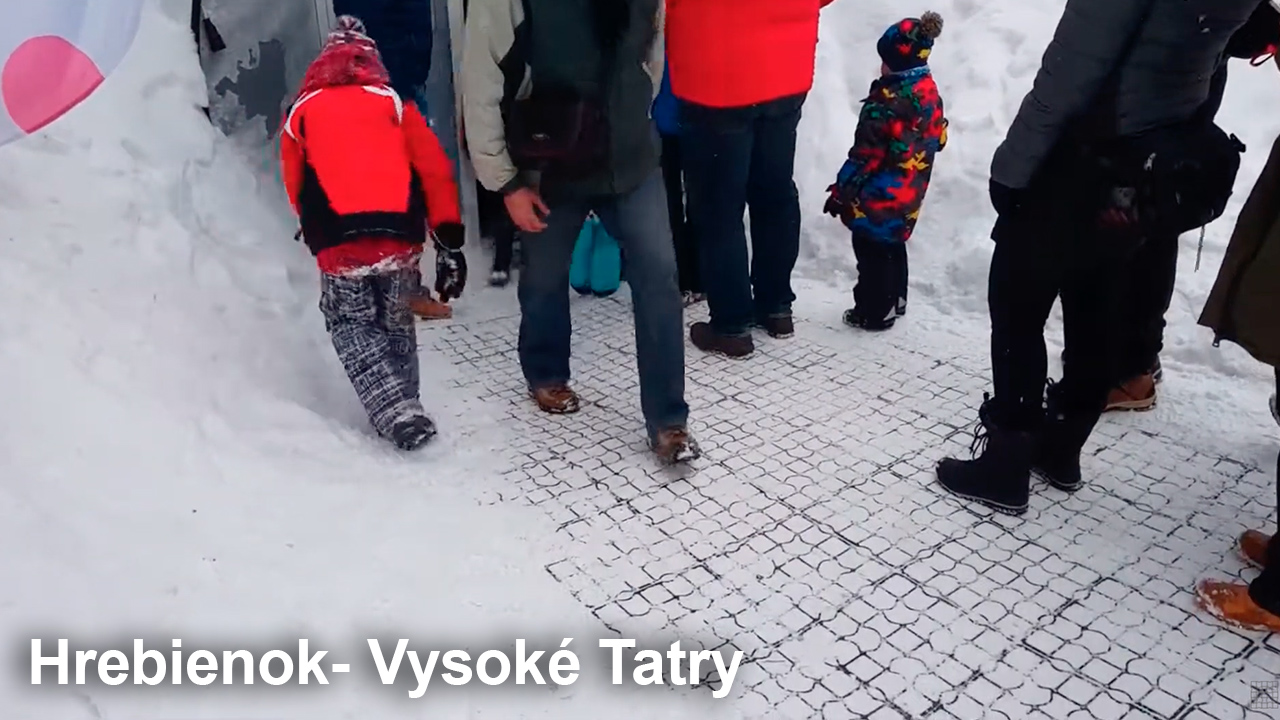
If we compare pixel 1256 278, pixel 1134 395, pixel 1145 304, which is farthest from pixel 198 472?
pixel 1134 395

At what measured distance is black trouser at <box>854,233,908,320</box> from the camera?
152 inches

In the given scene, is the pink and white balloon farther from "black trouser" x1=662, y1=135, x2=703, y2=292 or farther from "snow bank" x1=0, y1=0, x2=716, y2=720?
"black trouser" x1=662, y1=135, x2=703, y2=292

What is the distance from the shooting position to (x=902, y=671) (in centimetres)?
222

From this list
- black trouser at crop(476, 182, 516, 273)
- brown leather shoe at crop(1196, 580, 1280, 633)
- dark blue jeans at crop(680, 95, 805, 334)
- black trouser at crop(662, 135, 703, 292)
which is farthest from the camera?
black trouser at crop(476, 182, 516, 273)

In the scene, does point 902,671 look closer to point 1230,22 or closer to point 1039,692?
point 1039,692

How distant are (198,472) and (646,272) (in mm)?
1437

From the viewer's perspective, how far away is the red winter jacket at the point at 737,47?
336 centimetres

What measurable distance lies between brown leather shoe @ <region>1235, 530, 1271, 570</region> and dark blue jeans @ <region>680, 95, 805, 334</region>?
1861 mm

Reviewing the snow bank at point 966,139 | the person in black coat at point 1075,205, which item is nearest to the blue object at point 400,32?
the snow bank at point 966,139

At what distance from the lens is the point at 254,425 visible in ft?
9.86

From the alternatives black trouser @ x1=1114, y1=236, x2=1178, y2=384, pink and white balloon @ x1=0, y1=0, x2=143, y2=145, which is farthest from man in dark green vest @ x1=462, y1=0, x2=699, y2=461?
black trouser @ x1=1114, y1=236, x2=1178, y2=384

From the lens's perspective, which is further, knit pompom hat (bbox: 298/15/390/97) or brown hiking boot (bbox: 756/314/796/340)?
brown hiking boot (bbox: 756/314/796/340)

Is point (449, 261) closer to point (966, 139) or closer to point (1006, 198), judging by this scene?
Result: point (1006, 198)

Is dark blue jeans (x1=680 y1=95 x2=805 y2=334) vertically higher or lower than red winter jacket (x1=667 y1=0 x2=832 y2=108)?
lower
